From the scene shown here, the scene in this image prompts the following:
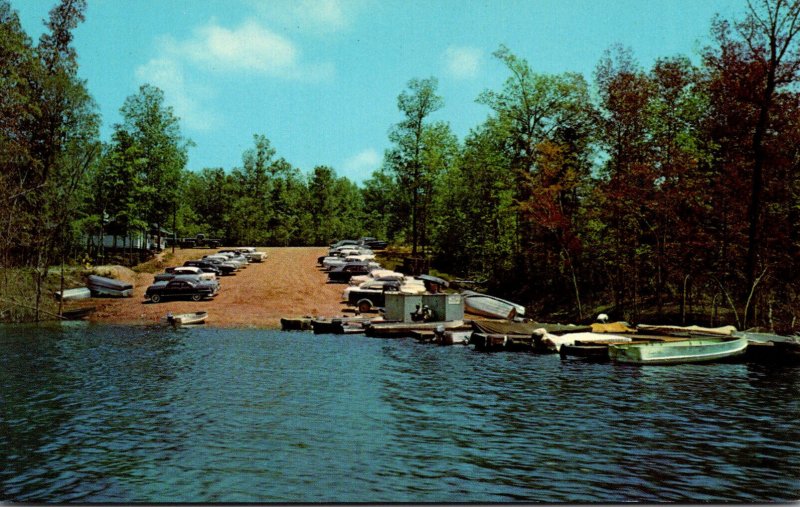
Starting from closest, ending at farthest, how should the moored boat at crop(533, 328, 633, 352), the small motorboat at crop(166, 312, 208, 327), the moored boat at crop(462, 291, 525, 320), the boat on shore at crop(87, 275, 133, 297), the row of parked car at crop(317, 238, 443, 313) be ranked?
the moored boat at crop(533, 328, 633, 352)
the small motorboat at crop(166, 312, 208, 327)
the moored boat at crop(462, 291, 525, 320)
the row of parked car at crop(317, 238, 443, 313)
the boat on shore at crop(87, 275, 133, 297)

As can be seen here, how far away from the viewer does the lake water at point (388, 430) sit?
14133 millimetres

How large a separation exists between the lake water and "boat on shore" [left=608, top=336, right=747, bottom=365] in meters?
1.07

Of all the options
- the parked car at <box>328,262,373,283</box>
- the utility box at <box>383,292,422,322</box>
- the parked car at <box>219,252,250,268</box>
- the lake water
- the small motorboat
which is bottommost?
the lake water

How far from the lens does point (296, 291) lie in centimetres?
6756

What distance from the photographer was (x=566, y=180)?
57.4 meters

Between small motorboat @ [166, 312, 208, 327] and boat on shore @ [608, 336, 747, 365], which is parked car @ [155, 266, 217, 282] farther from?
boat on shore @ [608, 336, 747, 365]

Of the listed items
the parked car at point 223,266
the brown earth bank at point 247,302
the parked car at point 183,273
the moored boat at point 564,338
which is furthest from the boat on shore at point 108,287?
the moored boat at point 564,338

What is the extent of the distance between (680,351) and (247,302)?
38866 millimetres

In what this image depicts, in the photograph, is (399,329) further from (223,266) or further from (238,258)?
(238,258)


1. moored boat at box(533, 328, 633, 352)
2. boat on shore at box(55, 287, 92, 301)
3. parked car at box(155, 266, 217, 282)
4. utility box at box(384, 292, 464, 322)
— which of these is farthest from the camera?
parked car at box(155, 266, 217, 282)

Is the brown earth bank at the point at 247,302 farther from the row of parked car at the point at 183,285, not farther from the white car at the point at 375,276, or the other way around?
the white car at the point at 375,276

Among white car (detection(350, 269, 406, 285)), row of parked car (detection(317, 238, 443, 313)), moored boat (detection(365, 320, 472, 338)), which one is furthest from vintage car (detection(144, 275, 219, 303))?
moored boat (detection(365, 320, 472, 338))

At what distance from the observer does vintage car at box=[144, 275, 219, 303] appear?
2454 inches

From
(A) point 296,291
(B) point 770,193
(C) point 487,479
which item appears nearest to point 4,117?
(A) point 296,291
